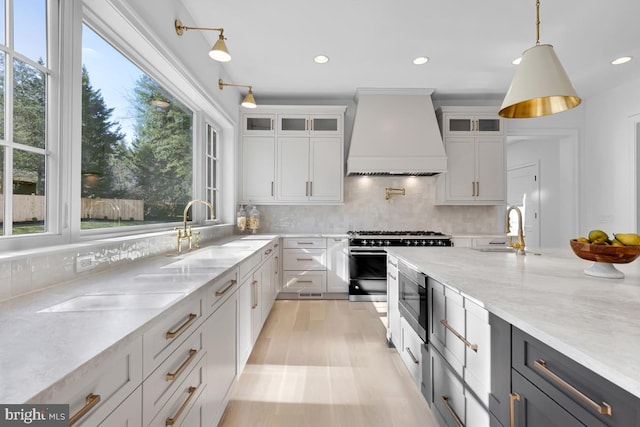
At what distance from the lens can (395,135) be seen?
4.02 meters

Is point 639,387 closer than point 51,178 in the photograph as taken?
Yes

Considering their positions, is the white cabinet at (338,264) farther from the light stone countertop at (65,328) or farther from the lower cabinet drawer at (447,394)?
the light stone countertop at (65,328)

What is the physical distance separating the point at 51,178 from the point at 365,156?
3234 mm

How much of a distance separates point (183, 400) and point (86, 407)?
0.57 meters

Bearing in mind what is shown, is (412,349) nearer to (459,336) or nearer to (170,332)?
(459,336)

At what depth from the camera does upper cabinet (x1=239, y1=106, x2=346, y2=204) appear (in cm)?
413

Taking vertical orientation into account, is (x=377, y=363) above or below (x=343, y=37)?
below

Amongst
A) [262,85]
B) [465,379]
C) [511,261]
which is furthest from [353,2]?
[465,379]

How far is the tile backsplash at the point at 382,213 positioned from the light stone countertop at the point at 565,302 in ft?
8.74

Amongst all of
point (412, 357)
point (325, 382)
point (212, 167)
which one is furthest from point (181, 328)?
point (212, 167)

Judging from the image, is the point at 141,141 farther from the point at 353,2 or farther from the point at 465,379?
the point at 465,379

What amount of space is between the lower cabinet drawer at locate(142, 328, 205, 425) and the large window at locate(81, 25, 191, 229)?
100 cm

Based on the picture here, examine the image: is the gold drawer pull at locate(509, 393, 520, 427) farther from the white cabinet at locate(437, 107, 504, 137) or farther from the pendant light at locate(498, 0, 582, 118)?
the white cabinet at locate(437, 107, 504, 137)

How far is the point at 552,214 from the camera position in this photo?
543 cm
